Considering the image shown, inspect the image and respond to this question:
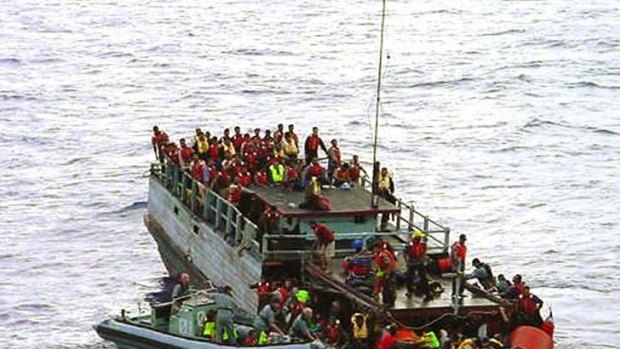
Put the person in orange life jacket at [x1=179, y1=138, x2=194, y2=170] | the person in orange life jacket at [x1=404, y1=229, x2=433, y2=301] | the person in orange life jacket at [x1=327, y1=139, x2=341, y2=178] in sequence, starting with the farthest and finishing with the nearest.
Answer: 1. the person in orange life jacket at [x1=179, y1=138, x2=194, y2=170]
2. the person in orange life jacket at [x1=327, y1=139, x2=341, y2=178]
3. the person in orange life jacket at [x1=404, y1=229, x2=433, y2=301]

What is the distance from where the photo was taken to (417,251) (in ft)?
133

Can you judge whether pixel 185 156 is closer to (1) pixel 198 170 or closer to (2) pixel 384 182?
(1) pixel 198 170

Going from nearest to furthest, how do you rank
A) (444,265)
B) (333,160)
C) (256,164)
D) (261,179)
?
(444,265), (261,179), (333,160), (256,164)

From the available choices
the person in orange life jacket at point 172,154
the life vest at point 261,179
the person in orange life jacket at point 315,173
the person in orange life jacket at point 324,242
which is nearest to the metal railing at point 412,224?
the person in orange life jacket at point 315,173

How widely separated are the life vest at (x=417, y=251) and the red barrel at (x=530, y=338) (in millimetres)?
3126

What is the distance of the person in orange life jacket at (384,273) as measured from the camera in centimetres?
3947

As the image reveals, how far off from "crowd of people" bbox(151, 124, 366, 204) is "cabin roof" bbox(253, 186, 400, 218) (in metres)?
0.45

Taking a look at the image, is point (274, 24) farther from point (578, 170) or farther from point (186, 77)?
point (578, 170)

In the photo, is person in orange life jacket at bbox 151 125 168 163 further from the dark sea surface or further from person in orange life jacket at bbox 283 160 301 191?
person in orange life jacket at bbox 283 160 301 191

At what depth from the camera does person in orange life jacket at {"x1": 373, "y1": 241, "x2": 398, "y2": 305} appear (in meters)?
39.5

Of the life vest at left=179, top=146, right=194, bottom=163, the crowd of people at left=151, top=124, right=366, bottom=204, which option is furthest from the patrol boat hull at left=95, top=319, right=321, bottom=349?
the life vest at left=179, top=146, right=194, bottom=163

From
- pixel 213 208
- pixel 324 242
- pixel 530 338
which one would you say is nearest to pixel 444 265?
pixel 324 242

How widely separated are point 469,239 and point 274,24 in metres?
54.6

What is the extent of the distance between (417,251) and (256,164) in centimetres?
1039
